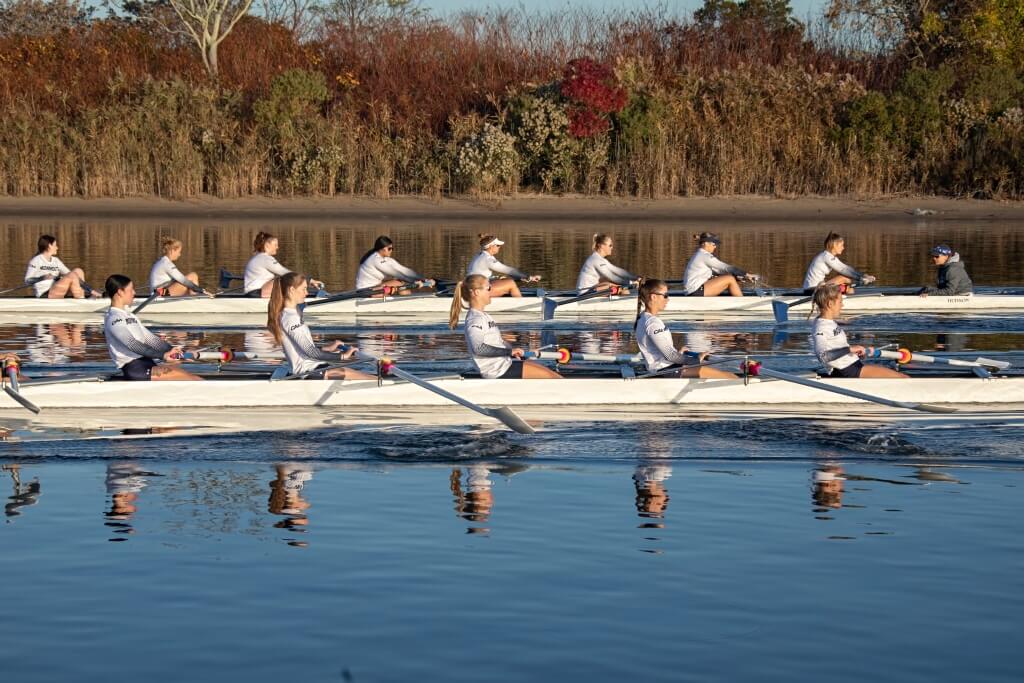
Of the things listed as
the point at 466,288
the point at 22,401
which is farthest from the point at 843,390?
the point at 22,401

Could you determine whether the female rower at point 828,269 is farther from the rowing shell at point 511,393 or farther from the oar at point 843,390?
the oar at point 843,390

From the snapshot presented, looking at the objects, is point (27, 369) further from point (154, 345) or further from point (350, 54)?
point (350, 54)

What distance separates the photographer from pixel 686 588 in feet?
27.7

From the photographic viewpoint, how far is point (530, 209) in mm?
38500

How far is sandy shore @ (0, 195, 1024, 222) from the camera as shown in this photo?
122ft

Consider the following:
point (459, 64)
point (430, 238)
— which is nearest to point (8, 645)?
point (430, 238)

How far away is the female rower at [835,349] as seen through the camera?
1323 centimetres

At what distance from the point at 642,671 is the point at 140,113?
3486 centimetres

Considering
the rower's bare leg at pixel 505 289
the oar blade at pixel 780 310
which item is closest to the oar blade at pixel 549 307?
the rower's bare leg at pixel 505 289

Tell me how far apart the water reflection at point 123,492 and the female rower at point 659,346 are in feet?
14.7

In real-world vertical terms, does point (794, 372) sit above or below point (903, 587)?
above

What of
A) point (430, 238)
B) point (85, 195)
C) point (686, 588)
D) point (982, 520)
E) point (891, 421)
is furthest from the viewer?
point (85, 195)

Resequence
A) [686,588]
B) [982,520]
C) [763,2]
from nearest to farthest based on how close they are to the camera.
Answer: [686,588]
[982,520]
[763,2]

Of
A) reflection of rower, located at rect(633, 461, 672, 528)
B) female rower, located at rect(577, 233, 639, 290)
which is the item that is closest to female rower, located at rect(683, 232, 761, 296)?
female rower, located at rect(577, 233, 639, 290)
